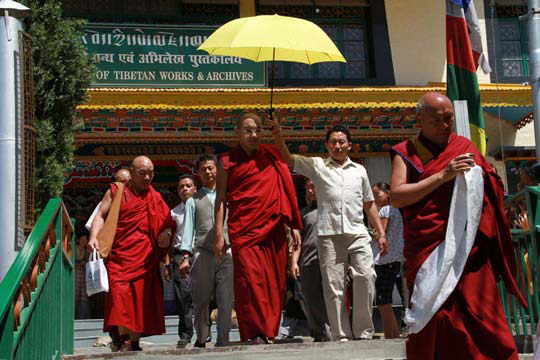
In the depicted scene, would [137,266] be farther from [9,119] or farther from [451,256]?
[451,256]

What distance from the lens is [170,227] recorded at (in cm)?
730

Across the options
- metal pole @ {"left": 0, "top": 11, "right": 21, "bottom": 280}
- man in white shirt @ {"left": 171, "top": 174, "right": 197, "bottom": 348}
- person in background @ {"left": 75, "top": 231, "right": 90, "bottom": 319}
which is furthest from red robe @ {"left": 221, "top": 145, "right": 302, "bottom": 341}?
person in background @ {"left": 75, "top": 231, "right": 90, "bottom": 319}

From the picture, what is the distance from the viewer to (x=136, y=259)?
7062 mm

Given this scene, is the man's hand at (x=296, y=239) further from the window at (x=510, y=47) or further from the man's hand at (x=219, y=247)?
the window at (x=510, y=47)

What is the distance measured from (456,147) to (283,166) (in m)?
2.24

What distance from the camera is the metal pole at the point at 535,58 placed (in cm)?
836

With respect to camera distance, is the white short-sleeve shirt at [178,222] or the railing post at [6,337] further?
the white short-sleeve shirt at [178,222]

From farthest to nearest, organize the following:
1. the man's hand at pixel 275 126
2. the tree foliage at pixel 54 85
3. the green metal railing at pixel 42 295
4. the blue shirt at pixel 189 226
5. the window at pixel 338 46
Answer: the window at pixel 338 46
the tree foliage at pixel 54 85
the blue shirt at pixel 189 226
the man's hand at pixel 275 126
the green metal railing at pixel 42 295

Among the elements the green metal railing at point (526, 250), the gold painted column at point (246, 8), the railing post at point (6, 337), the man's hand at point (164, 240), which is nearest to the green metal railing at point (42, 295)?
the railing post at point (6, 337)

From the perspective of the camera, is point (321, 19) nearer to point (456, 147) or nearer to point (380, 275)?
point (380, 275)

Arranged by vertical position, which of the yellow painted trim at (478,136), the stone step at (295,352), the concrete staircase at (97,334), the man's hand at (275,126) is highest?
the yellow painted trim at (478,136)

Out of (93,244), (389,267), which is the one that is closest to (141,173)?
(93,244)

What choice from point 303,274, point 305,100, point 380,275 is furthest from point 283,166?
point 305,100

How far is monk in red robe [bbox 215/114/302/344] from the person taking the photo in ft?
20.0
